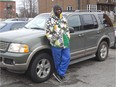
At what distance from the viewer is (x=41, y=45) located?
582 cm

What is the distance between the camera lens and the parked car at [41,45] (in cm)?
553

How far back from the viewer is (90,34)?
7.47 meters

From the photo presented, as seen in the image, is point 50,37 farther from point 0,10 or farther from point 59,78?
point 0,10

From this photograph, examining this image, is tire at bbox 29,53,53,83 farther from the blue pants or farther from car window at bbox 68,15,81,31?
car window at bbox 68,15,81,31

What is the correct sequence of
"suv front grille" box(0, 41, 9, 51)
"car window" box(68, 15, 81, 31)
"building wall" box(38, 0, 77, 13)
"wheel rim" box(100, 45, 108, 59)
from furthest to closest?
"building wall" box(38, 0, 77, 13)
"wheel rim" box(100, 45, 108, 59)
"car window" box(68, 15, 81, 31)
"suv front grille" box(0, 41, 9, 51)

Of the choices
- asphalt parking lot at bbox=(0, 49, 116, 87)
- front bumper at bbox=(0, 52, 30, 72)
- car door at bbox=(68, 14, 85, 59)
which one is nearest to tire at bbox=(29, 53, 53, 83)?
asphalt parking lot at bbox=(0, 49, 116, 87)

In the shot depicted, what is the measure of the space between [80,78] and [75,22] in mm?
1710

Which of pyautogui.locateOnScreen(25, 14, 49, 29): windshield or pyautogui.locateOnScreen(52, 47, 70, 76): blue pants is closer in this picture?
pyautogui.locateOnScreen(52, 47, 70, 76): blue pants

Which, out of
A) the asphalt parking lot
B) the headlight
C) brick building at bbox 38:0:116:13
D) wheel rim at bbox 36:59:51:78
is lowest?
the asphalt parking lot

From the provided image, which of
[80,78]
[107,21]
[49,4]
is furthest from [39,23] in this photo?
[49,4]

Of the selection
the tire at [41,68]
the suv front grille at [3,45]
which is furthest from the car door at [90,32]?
the suv front grille at [3,45]

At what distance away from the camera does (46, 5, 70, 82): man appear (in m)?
5.89

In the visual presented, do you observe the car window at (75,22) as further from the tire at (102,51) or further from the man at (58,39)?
the tire at (102,51)

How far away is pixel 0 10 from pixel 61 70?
103 meters
